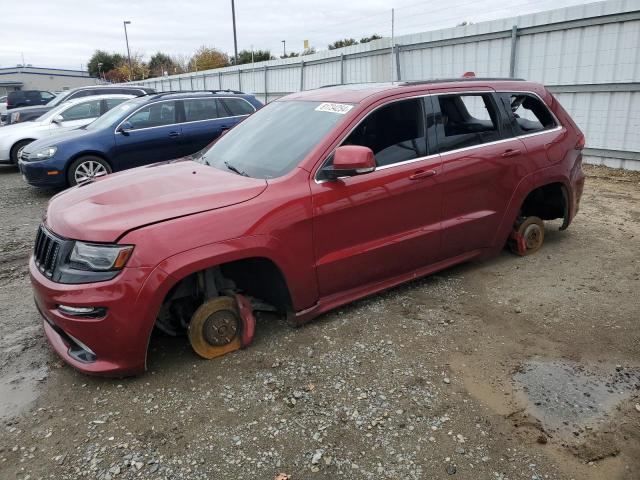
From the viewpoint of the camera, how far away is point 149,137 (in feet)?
28.1

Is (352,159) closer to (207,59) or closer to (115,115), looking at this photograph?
(115,115)

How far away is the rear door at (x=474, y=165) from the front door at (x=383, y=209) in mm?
163

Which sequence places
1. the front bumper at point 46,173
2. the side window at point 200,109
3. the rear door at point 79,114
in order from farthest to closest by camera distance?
the rear door at point 79,114
the side window at point 200,109
the front bumper at point 46,173

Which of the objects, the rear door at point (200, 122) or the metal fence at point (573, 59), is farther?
the rear door at point (200, 122)

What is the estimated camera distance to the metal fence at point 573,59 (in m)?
7.97

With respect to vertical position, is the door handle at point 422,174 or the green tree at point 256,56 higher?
the green tree at point 256,56

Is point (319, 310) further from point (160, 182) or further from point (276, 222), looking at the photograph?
point (160, 182)

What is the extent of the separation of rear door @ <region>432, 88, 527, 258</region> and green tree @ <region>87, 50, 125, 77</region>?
229 feet

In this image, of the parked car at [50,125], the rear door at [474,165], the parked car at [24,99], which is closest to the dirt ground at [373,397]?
the rear door at [474,165]

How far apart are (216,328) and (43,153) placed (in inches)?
259

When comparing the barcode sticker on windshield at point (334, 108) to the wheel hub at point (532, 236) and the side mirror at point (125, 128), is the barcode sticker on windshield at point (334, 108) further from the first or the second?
the side mirror at point (125, 128)

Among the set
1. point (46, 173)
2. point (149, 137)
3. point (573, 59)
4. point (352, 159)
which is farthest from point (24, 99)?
point (352, 159)

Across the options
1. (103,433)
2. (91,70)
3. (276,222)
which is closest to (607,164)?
(276,222)

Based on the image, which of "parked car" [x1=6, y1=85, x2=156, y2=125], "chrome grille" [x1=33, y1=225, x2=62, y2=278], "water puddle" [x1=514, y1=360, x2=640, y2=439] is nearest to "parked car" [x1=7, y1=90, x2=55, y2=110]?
"parked car" [x1=6, y1=85, x2=156, y2=125]
